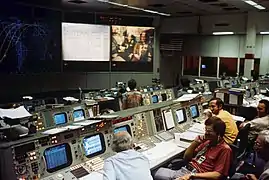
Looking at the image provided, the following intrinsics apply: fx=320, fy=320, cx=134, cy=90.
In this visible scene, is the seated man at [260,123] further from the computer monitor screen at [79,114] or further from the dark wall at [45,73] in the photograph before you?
the dark wall at [45,73]

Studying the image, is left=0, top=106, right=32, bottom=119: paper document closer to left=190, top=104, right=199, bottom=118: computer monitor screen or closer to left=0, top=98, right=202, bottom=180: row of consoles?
left=0, top=98, right=202, bottom=180: row of consoles

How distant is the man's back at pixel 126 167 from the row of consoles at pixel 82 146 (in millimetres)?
449

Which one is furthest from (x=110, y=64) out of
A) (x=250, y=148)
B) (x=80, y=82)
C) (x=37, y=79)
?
(x=250, y=148)

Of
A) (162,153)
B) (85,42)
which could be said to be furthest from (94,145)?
(85,42)

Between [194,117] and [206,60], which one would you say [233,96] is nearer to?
[194,117]

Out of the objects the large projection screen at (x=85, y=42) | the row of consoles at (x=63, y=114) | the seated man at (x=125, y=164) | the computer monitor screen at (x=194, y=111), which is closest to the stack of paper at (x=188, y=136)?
the computer monitor screen at (x=194, y=111)

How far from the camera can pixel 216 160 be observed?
2.96 m

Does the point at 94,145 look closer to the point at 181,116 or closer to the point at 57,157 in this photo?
the point at 57,157

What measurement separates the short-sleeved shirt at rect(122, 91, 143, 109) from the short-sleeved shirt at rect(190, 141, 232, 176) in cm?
220

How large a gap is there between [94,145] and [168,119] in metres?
1.40

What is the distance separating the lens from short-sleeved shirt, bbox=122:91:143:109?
518cm

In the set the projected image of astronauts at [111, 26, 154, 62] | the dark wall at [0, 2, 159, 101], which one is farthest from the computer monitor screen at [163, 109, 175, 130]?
the projected image of astronauts at [111, 26, 154, 62]

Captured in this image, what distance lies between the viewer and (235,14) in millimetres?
9758

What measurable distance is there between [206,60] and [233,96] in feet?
17.1
